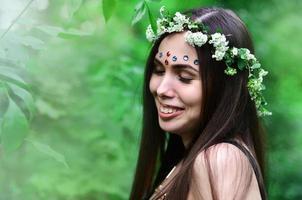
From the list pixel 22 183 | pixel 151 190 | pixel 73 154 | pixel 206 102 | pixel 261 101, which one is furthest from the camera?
pixel 73 154

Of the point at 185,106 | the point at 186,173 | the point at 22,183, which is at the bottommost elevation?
the point at 22,183

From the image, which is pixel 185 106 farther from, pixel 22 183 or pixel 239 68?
pixel 22 183

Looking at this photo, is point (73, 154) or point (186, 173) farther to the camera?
point (73, 154)

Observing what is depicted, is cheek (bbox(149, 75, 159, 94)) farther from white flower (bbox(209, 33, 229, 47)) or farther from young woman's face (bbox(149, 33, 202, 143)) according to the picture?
Result: white flower (bbox(209, 33, 229, 47))

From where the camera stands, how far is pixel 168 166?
251 cm

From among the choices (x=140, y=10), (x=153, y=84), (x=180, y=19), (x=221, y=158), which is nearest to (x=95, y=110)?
(x=153, y=84)

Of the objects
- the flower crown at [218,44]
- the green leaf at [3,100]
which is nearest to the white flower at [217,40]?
the flower crown at [218,44]

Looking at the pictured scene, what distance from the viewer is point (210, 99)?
204 cm

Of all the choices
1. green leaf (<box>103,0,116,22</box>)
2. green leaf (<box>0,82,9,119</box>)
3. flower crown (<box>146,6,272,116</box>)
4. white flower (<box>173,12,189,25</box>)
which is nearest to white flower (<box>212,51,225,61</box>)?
flower crown (<box>146,6,272,116</box>)

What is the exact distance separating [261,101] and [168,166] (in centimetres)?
44

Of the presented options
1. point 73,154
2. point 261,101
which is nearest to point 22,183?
point 73,154

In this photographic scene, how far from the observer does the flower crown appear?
2035mm

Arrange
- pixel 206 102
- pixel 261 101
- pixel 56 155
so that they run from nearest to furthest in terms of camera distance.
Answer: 1. pixel 56 155
2. pixel 206 102
3. pixel 261 101

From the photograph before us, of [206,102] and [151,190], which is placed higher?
[206,102]
